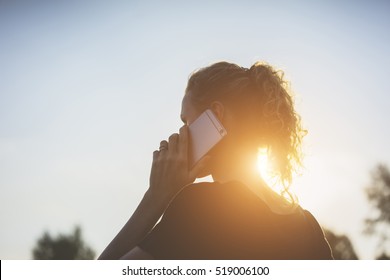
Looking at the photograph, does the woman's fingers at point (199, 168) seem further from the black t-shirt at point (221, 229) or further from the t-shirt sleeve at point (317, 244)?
the t-shirt sleeve at point (317, 244)

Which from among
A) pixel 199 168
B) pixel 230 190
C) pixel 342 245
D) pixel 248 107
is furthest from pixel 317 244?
pixel 342 245

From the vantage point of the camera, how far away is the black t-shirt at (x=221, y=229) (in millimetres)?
2262

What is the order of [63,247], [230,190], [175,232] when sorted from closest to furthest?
[175,232]
[230,190]
[63,247]

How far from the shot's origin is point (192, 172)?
2.78 m

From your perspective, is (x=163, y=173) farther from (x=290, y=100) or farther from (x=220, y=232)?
(x=290, y=100)

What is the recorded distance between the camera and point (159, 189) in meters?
2.71

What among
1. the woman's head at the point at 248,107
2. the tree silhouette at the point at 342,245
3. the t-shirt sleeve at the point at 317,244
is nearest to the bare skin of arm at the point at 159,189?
the woman's head at the point at 248,107

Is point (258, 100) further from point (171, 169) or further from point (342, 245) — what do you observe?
point (342, 245)

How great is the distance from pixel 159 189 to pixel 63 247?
47.6m

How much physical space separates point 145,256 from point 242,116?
1.11 meters

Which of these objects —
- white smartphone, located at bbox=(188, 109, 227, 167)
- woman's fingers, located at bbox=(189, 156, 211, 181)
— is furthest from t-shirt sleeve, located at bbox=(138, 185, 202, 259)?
white smartphone, located at bbox=(188, 109, 227, 167)

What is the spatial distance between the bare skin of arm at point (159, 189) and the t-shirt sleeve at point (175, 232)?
0.81 ft

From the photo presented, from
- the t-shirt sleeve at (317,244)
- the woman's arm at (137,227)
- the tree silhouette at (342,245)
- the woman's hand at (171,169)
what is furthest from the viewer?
the tree silhouette at (342,245)

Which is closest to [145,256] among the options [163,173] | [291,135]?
[163,173]
